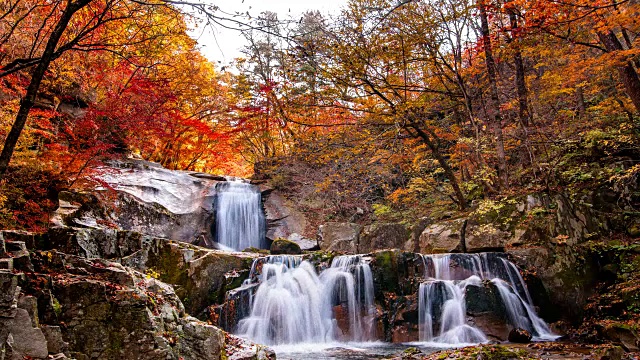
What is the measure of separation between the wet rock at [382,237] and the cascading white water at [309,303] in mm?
3507

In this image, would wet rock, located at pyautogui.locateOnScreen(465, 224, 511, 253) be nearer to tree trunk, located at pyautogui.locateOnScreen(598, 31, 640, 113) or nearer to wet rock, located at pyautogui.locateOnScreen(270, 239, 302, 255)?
tree trunk, located at pyautogui.locateOnScreen(598, 31, 640, 113)

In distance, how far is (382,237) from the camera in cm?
1385

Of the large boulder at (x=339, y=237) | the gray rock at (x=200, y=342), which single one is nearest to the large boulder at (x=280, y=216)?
→ the large boulder at (x=339, y=237)

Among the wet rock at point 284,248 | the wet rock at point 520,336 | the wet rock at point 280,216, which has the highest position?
the wet rock at point 280,216

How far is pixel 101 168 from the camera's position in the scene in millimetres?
12109

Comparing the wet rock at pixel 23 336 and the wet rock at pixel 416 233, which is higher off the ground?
the wet rock at pixel 416 233

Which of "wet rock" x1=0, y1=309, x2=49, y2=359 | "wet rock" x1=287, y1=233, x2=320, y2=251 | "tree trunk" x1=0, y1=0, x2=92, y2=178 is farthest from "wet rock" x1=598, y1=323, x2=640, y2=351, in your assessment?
"wet rock" x1=287, y1=233, x2=320, y2=251

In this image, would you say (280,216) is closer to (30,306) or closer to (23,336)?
(30,306)

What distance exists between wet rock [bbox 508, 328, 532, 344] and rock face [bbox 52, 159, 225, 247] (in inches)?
411

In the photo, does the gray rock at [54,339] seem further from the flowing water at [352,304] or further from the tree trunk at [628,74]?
the tree trunk at [628,74]

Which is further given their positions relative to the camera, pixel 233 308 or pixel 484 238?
pixel 484 238

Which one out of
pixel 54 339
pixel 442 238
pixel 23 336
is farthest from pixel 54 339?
pixel 442 238

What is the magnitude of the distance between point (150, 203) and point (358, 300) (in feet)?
27.8

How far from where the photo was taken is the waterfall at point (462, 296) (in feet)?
27.8
